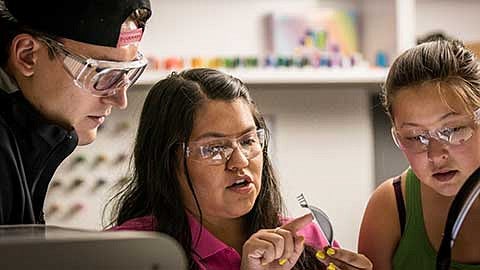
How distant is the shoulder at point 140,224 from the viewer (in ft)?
4.62

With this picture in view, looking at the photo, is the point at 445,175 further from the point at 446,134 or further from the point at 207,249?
the point at 207,249

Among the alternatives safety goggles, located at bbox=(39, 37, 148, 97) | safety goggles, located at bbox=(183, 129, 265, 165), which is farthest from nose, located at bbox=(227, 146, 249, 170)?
safety goggles, located at bbox=(39, 37, 148, 97)

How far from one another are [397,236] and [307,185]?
1.61 metres

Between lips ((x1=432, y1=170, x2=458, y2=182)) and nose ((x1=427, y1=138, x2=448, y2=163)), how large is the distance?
0.02 meters

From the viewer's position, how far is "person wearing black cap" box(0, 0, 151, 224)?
1.19m

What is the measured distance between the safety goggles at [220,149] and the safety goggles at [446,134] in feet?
0.90

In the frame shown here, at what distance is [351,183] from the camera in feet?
10.4

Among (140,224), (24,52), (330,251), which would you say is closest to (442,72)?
(330,251)

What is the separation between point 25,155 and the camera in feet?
3.87

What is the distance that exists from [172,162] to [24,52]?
37 cm

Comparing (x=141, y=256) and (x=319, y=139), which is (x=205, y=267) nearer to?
(x=141, y=256)

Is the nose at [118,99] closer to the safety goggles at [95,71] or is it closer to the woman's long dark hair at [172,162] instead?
the safety goggles at [95,71]

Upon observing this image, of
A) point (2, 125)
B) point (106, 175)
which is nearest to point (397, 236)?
point (2, 125)

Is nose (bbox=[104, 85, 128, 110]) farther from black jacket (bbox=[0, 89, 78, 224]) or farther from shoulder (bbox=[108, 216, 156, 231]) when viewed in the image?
shoulder (bbox=[108, 216, 156, 231])
